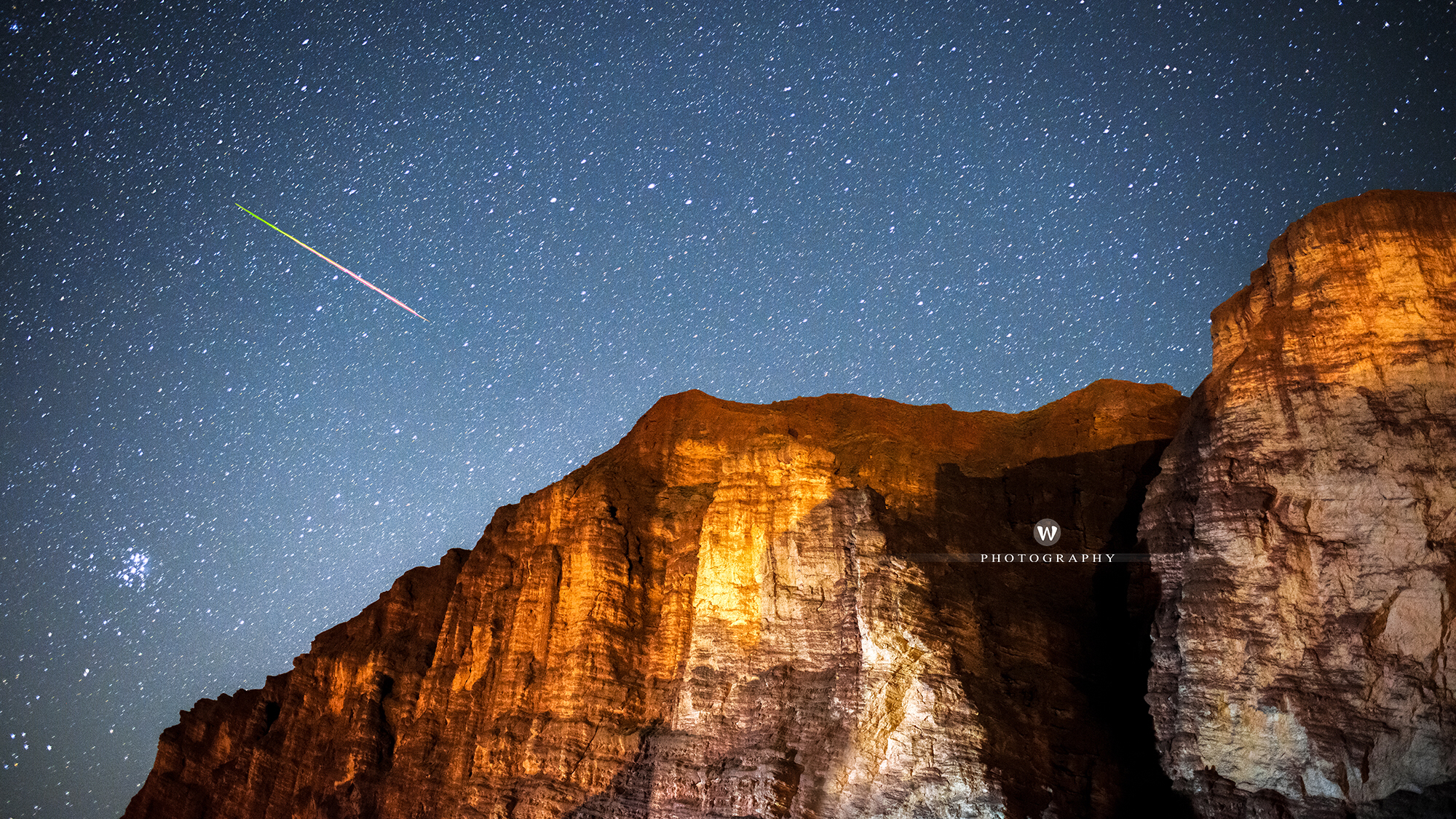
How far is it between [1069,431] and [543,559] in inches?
929

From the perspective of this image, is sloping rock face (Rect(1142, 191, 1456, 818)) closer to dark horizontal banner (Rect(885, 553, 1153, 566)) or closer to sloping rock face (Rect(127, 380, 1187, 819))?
sloping rock face (Rect(127, 380, 1187, 819))

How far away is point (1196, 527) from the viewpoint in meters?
29.9

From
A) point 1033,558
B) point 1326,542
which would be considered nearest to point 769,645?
point 1033,558

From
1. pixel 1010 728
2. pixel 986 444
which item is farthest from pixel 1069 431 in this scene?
pixel 1010 728

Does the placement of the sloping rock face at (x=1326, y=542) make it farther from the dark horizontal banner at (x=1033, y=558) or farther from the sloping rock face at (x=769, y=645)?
the dark horizontal banner at (x=1033, y=558)

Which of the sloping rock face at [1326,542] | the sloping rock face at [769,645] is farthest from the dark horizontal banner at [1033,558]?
the sloping rock face at [1326,542]

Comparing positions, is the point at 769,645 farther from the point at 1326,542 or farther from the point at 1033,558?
the point at 1326,542

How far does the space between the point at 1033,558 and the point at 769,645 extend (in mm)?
10576

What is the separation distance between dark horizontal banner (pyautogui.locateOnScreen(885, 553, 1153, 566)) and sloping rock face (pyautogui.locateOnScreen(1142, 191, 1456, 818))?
346 centimetres

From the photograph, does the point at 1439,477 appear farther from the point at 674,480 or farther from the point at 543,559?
the point at 543,559

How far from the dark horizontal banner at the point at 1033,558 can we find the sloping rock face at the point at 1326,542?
11.3ft

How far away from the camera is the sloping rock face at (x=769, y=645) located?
3025cm

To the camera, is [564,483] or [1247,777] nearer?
[1247,777]

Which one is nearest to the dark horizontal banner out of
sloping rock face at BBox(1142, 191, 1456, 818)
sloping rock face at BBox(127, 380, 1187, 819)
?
sloping rock face at BBox(127, 380, 1187, 819)
